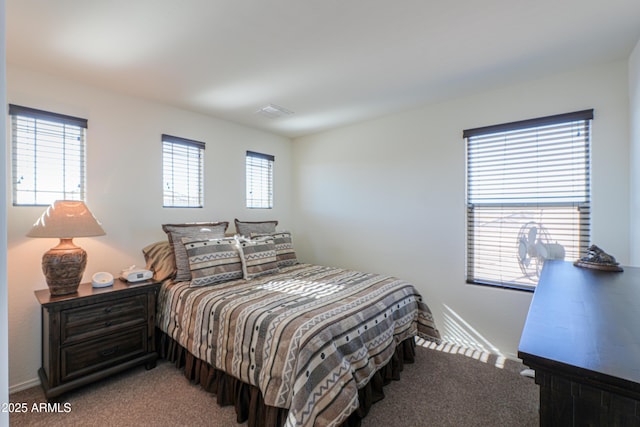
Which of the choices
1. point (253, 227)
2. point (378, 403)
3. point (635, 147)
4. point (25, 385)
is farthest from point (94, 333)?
point (635, 147)

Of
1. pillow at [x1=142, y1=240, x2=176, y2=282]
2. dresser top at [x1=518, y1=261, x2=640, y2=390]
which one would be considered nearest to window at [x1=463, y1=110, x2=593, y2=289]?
dresser top at [x1=518, y1=261, x2=640, y2=390]

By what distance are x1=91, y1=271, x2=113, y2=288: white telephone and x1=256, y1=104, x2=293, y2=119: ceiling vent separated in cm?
220

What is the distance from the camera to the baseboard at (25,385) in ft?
7.14

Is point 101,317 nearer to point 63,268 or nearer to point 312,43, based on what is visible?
point 63,268

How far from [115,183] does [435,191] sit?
10.6 feet

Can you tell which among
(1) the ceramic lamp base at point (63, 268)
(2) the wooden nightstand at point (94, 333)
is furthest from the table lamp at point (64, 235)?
(2) the wooden nightstand at point (94, 333)

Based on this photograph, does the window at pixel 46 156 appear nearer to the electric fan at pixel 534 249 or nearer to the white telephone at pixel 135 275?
the white telephone at pixel 135 275

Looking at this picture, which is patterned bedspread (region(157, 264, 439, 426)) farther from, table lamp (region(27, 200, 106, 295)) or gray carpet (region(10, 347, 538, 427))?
table lamp (region(27, 200, 106, 295))

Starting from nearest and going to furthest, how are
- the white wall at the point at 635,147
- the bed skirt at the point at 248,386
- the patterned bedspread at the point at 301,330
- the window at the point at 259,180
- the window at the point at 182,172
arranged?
the patterned bedspread at the point at 301,330
the bed skirt at the point at 248,386
the white wall at the point at 635,147
the window at the point at 182,172
the window at the point at 259,180

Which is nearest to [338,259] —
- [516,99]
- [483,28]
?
[516,99]

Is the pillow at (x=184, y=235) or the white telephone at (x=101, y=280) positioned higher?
the pillow at (x=184, y=235)

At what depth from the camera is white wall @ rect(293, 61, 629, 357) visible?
7.40 ft

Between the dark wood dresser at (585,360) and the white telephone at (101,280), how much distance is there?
2.81 meters

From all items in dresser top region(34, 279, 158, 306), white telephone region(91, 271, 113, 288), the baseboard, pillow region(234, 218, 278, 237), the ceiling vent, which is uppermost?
the ceiling vent
